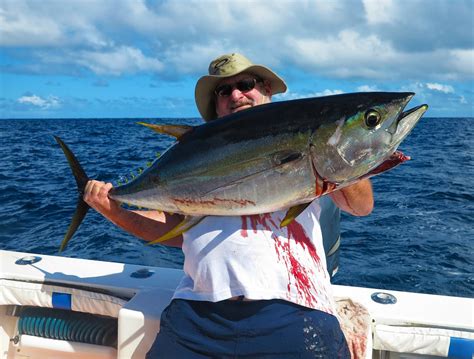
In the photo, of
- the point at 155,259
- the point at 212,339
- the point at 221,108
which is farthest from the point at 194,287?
the point at 155,259

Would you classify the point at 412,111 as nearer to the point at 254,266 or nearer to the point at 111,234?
the point at 254,266

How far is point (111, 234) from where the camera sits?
7.95 m

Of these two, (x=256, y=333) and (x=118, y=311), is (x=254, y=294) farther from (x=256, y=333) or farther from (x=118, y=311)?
(x=118, y=311)

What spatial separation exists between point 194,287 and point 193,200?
1.35 feet

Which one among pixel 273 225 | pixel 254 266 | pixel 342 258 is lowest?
pixel 342 258

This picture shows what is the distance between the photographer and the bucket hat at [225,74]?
8.23ft

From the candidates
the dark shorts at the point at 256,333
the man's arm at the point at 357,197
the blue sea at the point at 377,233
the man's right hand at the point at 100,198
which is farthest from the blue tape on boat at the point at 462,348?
the blue sea at the point at 377,233

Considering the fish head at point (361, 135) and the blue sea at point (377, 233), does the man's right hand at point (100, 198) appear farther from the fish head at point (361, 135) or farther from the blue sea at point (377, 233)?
the blue sea at point (377, 233)

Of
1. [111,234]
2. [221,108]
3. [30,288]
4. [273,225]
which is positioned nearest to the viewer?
[273,225]

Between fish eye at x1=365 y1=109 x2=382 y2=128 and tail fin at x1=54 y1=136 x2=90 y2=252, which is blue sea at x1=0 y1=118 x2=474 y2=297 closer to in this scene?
tail fin at x1=54 y1=136 x2=90 y2=252

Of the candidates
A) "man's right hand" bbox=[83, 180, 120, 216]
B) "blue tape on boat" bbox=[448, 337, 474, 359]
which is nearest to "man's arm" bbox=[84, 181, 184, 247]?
"man's right hand" bbox=[83, 180, 120, 216]

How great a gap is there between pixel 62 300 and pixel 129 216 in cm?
95

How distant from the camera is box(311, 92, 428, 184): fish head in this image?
179 centimetres

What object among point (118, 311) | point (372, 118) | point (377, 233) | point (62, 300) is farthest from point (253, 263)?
point (377, 233)
